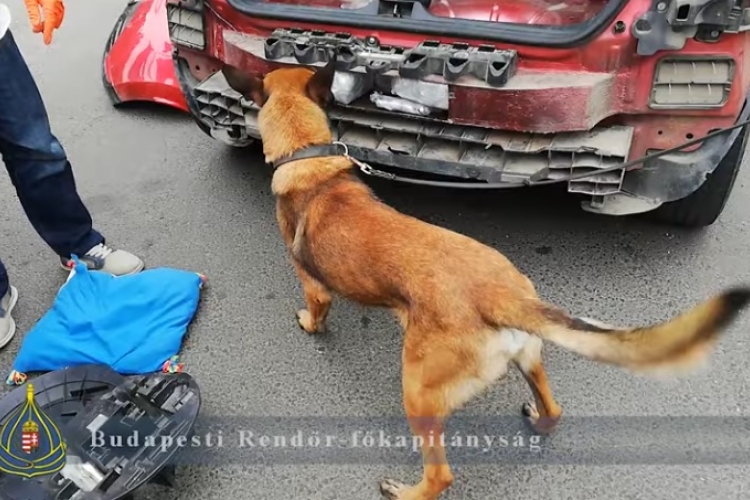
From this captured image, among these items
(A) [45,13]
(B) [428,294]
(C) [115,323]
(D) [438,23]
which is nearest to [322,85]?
(D) [438,23]

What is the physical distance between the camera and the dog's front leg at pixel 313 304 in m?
2.72

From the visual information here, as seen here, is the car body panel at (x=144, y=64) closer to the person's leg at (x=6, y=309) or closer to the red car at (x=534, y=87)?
the red car at (x=534, y=87)

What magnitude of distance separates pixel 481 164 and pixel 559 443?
43.6 inches

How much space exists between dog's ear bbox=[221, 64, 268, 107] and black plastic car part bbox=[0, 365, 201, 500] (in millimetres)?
1079

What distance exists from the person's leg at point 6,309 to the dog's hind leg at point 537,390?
7.16 ft

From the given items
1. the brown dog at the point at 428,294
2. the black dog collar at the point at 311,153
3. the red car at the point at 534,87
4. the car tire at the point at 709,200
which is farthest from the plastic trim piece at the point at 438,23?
the car tire at the point at 709,200

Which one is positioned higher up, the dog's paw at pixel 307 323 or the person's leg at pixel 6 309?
the dog's paw at pixel 307 323

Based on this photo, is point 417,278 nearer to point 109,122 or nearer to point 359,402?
point 359,402

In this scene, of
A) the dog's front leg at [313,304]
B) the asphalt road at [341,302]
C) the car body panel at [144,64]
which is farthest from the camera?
the car body panel at [144,64]

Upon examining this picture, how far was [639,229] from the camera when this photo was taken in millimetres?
3414

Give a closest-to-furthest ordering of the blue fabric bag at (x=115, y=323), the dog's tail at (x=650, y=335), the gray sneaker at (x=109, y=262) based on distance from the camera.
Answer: the dog's tail at (x=650, y=335)
the blue fabric bag at (x=115, y=323)
the gray sneaker at (x=109, y=262)

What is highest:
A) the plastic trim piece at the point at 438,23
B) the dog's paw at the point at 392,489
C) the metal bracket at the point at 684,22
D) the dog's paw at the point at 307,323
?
the metal bracket at the point at 684,22

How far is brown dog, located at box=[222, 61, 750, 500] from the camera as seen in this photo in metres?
1.76

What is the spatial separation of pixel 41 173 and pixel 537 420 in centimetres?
221
